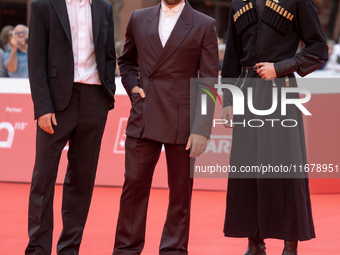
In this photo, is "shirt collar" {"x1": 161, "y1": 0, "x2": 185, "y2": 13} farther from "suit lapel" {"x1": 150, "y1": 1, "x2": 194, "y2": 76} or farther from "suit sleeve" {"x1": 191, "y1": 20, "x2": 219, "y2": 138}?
"suit sleeve" {"x1": 191, "y1": 20, "x2": 219, "y2": 138}

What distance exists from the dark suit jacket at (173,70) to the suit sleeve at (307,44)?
1.67 feet

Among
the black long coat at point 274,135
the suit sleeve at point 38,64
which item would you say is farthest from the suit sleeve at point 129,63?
the black long coat at point 274,135

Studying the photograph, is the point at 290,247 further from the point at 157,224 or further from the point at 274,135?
the point at 157,224

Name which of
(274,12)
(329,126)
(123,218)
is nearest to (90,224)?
(123,218)

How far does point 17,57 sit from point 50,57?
516 cm

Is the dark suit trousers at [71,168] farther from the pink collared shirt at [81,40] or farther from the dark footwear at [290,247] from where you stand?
the dark footwear at [290,247]

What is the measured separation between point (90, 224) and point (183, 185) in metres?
1.78

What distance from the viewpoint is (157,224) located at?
4.98 metres

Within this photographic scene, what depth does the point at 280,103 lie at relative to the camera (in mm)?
3539

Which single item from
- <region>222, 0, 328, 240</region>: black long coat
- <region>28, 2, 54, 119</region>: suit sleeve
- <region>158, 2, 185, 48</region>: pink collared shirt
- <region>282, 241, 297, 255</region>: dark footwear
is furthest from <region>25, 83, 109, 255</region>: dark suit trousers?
<region>282, 241, 297, 255</region>: dark footwear

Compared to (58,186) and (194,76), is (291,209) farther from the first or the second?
(58,186)

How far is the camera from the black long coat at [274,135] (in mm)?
3486

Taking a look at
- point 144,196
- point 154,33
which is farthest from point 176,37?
point 144,196

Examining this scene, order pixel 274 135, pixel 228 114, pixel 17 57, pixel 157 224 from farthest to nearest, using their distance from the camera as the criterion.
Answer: pixel 17 57 < pixel 157 224 < pixel 228 114 < pixel 274 135
